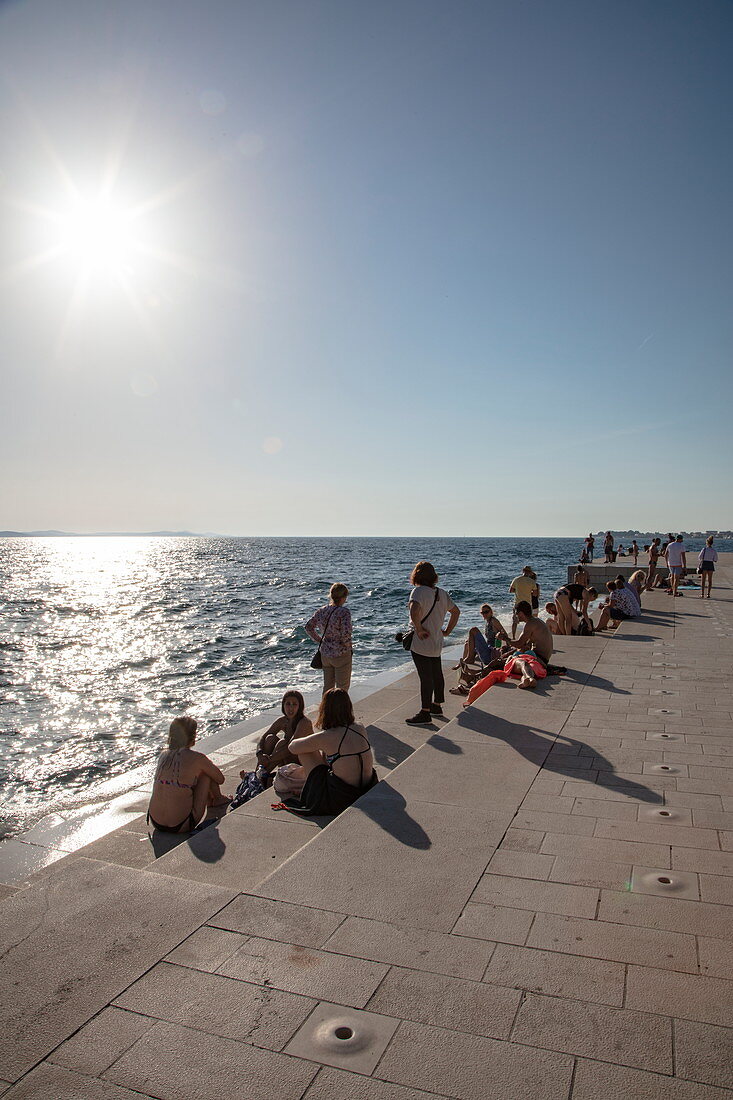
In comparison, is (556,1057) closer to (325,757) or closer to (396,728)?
(325,757)

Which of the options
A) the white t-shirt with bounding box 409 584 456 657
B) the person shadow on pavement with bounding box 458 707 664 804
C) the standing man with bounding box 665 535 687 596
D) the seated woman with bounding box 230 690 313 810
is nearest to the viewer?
the person shadow on pavement with bounding box 458 707 664 804

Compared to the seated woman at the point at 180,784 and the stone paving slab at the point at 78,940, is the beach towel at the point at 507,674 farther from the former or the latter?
the stone paving slab at the point at 78,940

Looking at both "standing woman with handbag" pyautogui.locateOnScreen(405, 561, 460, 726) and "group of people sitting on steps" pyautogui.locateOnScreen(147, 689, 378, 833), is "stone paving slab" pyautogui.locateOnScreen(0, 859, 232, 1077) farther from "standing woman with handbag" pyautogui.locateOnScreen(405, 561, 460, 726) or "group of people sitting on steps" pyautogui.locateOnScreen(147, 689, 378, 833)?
"standing woman with handbag" pyautogui.locateOnScreen(405, 561, 460, 726)

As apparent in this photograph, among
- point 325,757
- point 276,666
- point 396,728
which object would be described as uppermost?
point 325,757

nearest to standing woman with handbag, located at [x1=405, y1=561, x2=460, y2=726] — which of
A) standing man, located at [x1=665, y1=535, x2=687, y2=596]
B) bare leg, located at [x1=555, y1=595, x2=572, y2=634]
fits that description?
bare leg, located at [x1=555, y1=595, x2=572, y2=634]

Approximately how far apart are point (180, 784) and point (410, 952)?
9.86ft

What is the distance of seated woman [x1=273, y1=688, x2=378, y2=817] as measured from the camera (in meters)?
5.05

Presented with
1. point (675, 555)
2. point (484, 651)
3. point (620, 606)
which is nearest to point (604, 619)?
point (620, 606)

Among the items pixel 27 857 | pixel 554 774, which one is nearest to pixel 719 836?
pixel 554 774

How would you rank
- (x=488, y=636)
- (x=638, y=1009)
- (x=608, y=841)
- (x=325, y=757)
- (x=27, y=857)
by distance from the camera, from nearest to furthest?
(x=638, y=1009)
(x=608, y=841)
(x=325, y=757)
(x=27, y=857)
(x=488, y=636)

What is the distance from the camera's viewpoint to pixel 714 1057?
232 centimetres

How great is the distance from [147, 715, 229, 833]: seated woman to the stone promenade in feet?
1.16

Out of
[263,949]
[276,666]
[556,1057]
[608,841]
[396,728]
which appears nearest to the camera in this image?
[556,1057]

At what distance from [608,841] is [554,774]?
117 centimetres
